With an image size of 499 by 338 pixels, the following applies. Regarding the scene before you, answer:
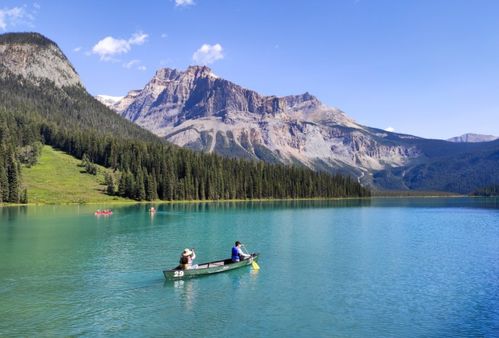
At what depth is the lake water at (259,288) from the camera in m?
35.6

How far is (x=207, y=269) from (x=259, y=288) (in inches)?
344

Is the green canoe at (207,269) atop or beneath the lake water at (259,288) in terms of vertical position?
atop

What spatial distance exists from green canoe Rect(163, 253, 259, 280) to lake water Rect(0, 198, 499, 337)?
814 mm

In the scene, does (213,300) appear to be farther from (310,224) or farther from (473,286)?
(310,224)

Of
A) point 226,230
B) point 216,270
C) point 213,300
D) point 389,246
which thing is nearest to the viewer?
point 213,300

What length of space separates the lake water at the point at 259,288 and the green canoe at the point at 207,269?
81 cm

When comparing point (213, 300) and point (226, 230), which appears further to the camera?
point (226, 230)

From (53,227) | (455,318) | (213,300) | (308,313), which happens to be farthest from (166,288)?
(53,227)

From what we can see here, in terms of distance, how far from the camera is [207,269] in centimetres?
5484

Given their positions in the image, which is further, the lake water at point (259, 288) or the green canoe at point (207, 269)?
the green canoe at point (207, 269)

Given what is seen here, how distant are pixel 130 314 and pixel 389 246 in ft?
173

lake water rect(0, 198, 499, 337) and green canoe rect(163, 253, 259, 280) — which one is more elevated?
green canoe rect(163, 253, 259, 280)

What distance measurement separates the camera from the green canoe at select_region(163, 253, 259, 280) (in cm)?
5138

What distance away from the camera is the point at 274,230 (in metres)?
103
